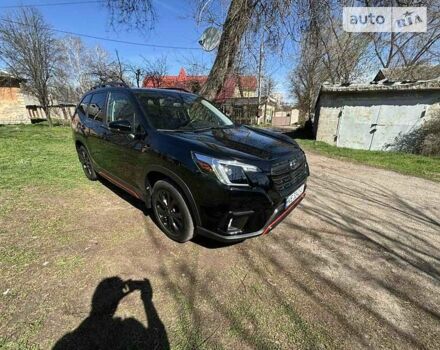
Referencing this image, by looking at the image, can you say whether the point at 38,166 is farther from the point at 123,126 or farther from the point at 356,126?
→ the point at 356,126

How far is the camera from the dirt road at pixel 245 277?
6.36ft

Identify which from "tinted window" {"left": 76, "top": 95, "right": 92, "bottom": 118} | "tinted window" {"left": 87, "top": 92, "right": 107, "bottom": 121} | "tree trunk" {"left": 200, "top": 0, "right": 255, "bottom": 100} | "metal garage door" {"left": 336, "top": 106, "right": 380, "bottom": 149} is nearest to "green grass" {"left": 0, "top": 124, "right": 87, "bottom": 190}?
"tinted window" {"left": 76, "top": 95, "right": 92, "bottom": 118}

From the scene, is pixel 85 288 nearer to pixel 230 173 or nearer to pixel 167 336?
pixel 167 336

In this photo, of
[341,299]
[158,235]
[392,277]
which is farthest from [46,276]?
[392,277]

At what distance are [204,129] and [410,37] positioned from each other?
25.0m

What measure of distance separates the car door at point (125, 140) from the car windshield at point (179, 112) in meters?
0.19

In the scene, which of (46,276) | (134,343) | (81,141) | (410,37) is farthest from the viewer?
(410,37)

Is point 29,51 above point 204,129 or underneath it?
above

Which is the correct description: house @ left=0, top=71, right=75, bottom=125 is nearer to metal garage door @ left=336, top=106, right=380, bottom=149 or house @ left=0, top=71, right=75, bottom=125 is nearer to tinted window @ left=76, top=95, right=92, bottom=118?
tinted window @ left=76, top=95, right=92, bottom=118

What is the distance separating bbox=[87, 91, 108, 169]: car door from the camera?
3.96m

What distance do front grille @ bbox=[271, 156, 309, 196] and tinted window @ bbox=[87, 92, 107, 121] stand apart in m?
2.98

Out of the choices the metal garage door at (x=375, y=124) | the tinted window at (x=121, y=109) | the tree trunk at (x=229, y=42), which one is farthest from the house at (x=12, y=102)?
the metal garage door at (x=375, y=124)

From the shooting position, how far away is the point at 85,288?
229 cm

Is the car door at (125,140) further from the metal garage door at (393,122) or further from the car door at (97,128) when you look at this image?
the metal garage door at (393,122)
